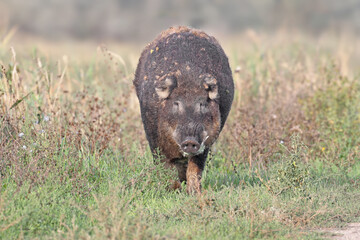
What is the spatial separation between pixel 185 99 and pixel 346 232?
2372 mm

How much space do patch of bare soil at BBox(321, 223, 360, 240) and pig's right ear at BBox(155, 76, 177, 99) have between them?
2.41 meters

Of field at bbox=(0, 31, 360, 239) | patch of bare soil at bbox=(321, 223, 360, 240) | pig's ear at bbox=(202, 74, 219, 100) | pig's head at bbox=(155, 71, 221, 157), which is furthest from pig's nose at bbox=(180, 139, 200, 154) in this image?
patch of bare soil at bbox=(321, 223, 360, 240)

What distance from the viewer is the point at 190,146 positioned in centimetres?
657

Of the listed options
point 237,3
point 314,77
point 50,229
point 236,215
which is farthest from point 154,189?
point 237,3

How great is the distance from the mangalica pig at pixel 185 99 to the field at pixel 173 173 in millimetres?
351

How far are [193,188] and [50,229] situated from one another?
228 cm

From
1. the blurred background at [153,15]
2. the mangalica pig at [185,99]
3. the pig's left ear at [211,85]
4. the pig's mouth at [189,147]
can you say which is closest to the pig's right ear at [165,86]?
the mangalica pig at [185,99]

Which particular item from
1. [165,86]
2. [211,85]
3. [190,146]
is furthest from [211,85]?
[190,146]

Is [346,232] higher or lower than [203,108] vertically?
lower

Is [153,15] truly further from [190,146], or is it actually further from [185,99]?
[190,146]

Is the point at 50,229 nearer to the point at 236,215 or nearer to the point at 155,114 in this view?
the point at 236,215

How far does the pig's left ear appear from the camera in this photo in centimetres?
695

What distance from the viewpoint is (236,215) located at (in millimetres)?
5762

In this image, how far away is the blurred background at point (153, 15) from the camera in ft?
120
